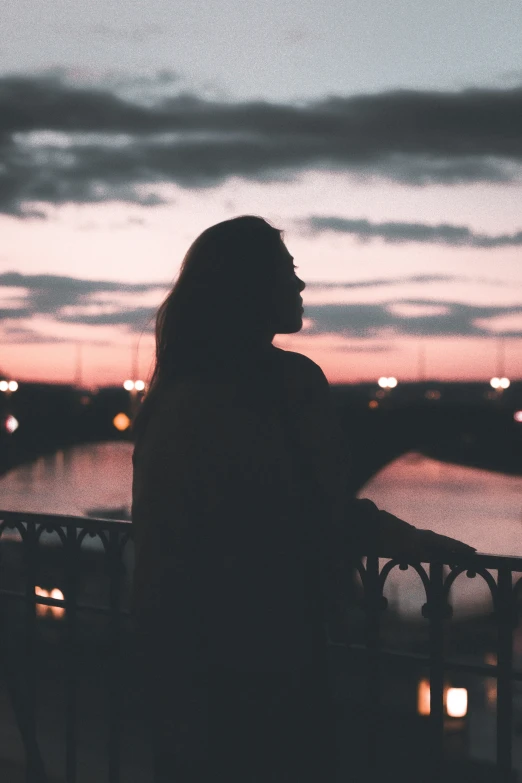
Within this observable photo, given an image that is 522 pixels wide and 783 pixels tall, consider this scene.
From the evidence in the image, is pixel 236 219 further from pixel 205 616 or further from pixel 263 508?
pixel 205 616

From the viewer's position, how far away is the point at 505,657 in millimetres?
2936

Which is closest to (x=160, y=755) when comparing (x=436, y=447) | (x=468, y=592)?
(x=436, y=447)

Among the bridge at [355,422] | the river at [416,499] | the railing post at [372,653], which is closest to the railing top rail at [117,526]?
the railing post at [372,653]

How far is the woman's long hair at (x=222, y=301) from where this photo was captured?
6.74 feet

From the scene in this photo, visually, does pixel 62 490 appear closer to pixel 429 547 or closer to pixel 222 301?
pixel 429 547

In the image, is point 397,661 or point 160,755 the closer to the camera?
point 160,755

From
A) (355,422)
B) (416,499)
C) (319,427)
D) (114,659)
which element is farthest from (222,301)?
(416,499)

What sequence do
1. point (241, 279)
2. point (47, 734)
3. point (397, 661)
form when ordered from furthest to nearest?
point (47, 734)
point (397, 661)
point (241, 279)

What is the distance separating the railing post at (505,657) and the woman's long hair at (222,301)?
1.29 m

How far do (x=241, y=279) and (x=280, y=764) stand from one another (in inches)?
41.9

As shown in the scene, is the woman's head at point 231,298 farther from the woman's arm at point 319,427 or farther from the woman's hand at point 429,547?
the woman's hand at point 429,547

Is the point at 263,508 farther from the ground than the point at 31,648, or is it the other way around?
the point at 263,508

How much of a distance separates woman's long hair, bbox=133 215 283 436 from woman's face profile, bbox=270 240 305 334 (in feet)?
0.05

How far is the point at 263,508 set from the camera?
6.33 feet
